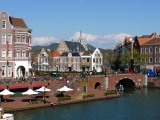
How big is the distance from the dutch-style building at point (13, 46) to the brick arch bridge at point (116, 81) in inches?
726

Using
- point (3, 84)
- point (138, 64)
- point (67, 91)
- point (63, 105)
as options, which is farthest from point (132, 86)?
point (3, 84)

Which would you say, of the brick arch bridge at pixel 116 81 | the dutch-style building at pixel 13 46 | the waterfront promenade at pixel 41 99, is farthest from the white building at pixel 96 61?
the dutch-style building at pixel 13 46

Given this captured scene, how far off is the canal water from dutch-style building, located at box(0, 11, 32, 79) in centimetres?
1846

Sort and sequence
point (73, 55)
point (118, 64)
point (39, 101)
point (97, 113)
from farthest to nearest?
point (118, 64) < point (73, 55) < point (39, 101) < point (97, 113)

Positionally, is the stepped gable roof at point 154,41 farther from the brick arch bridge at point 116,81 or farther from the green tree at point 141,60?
the brick arch bridge at point 116,81

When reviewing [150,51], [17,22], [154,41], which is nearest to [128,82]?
[150,51]

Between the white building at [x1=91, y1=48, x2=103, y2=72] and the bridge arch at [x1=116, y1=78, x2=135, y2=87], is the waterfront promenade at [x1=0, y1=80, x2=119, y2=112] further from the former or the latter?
the white building at [x1=91, y1=48, x2=103, y2=72]

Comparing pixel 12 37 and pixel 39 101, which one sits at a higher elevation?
pixel 12 37

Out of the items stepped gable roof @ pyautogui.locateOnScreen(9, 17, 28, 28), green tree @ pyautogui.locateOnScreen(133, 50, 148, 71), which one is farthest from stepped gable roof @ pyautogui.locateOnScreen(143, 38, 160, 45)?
stepped gable roof @ pyautogui.locateOnScreen(9, 17, 28, 28)

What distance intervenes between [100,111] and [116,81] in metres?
30.2

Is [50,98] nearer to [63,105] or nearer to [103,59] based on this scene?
[63,105]

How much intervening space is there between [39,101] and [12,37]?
19385mm

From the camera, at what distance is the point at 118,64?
12175 cm

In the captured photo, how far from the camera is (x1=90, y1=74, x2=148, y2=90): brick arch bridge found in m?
69.9
